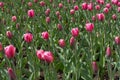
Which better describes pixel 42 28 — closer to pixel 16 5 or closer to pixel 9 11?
pixel 9 11

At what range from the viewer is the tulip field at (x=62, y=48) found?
2.72m

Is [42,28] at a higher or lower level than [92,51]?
higher

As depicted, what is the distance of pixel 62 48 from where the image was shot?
3396 millimetres

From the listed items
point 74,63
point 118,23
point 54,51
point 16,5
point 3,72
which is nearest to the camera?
point 3,72

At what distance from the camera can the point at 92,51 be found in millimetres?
3492

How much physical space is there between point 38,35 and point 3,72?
1.69 m

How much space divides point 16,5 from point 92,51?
3.50m

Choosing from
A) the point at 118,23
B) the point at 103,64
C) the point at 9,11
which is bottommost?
the point at 103,64

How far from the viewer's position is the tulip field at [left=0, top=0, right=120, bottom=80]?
2721 mm

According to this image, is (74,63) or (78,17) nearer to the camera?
(74,63)

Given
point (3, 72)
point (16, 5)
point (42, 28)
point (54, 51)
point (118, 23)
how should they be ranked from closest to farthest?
point (3, 72) → point (54, 51) → point (118, 23) → point (42, 28) → point (16, 5)

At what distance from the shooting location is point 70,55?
348 cm

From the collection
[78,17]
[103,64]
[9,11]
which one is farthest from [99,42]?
[9,11]

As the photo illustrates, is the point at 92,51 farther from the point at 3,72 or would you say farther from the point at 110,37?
the point at 3,72
